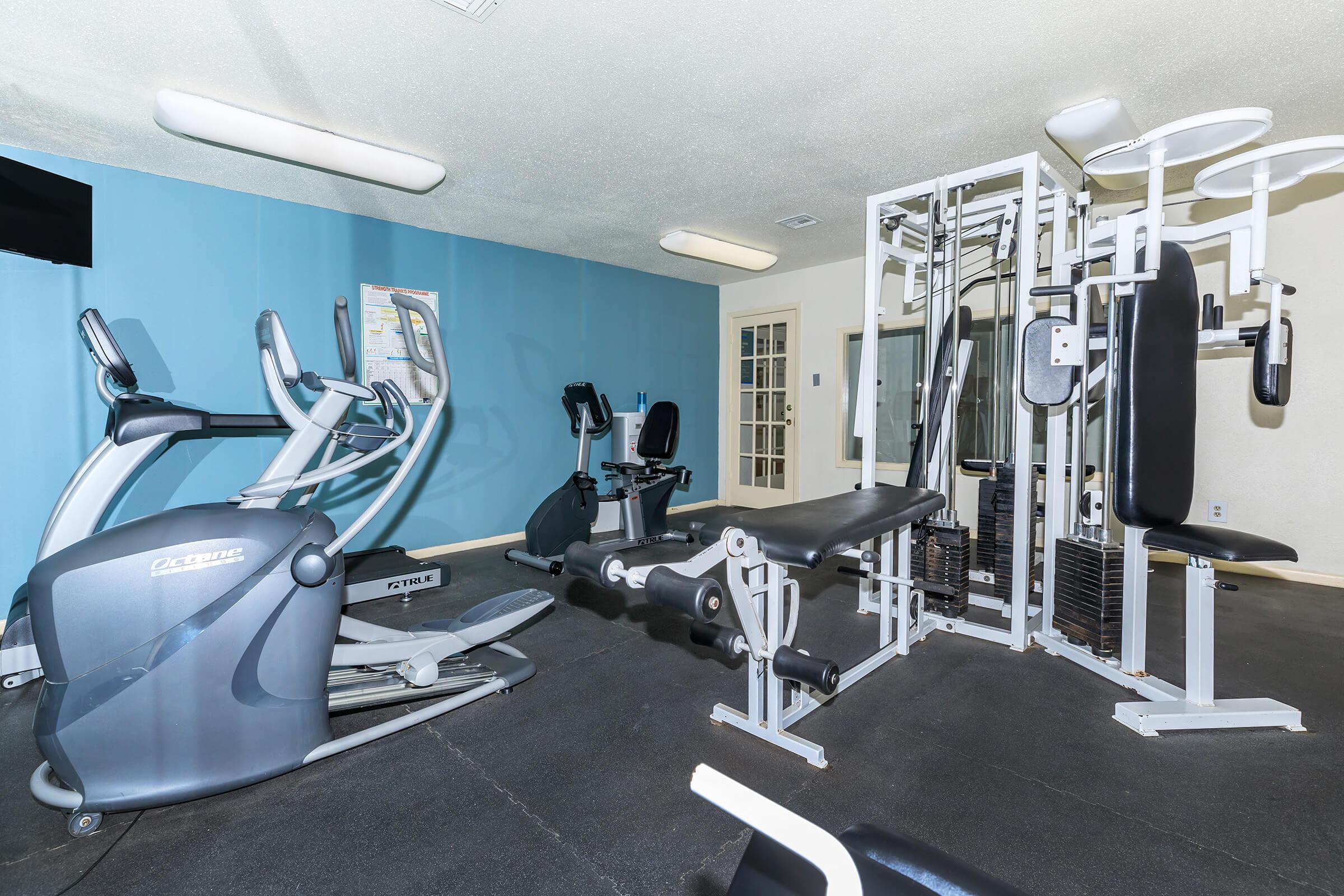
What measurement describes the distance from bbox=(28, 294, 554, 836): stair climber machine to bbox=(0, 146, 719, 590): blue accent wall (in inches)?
81.3

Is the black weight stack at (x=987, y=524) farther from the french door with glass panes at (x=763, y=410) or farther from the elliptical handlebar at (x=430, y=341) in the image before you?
the elliptical handlebar at (x=430, y=341)

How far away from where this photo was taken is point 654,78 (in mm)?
2471

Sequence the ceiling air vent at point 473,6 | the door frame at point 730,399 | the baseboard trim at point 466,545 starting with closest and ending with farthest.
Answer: the ceiling air vent at point 473,6 → the baseboard trim at point 466,545 → the door frame at point 730,399

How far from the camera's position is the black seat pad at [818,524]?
162cm

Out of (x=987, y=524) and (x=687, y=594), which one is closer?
(x=687, y=594)

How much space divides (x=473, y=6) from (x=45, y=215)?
2645 mm

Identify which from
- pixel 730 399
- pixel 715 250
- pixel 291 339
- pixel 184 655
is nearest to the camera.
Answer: pixel 184 655

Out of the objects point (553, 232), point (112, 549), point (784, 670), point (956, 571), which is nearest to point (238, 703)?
point (112, 549)

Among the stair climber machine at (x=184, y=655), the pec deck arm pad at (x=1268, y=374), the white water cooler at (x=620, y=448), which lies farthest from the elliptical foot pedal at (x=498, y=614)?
the pec deck arm pad at (x=1268, y=374)

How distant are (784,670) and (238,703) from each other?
154cm

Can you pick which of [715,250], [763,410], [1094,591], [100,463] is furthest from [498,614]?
[763,410]

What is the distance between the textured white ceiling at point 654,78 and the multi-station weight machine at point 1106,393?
396mm

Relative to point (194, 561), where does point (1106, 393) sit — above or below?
above

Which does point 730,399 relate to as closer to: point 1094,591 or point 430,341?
point 1094,591
